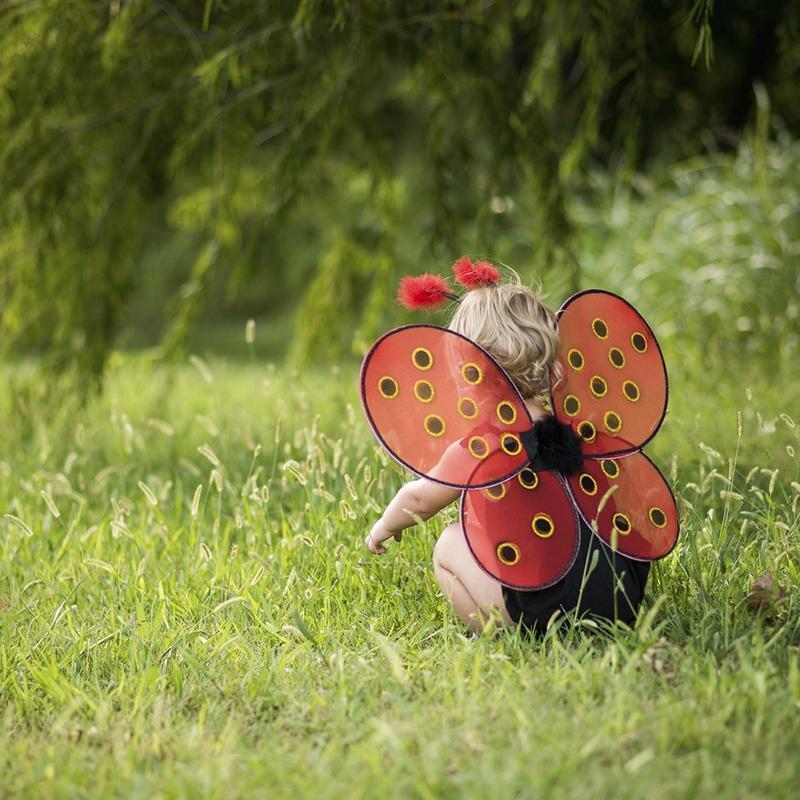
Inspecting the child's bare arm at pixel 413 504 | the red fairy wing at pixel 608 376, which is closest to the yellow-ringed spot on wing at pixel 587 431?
the red fairy wing at pixel 608 376

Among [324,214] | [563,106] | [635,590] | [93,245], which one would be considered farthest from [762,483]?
[324,214]

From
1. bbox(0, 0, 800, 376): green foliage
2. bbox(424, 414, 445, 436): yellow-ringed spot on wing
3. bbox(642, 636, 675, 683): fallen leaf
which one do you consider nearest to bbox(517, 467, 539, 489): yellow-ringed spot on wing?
bbox(424, 414, 445, 436): yellow-ringed spot on wing

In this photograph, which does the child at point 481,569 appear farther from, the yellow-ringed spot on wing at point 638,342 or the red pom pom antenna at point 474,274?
the yellow-ringed spot on wing at point 638,342

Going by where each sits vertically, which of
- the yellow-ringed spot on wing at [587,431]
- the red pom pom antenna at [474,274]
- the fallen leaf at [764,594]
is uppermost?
the red pom pom antenna at [474,274]

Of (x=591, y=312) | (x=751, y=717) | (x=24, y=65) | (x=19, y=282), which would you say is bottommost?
(x=751, y=717)

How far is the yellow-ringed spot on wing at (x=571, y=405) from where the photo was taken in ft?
8.63

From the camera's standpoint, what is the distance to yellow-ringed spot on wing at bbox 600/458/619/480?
8.70ft

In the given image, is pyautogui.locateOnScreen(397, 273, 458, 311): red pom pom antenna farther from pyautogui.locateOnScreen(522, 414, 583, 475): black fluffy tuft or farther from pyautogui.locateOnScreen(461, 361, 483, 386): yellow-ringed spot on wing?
pyautogui.locateOnScreen(522, 414, 583, 475): black fluffy tuft

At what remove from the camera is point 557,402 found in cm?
263

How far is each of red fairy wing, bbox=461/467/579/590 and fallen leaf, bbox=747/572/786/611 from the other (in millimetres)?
475

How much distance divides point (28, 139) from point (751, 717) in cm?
334

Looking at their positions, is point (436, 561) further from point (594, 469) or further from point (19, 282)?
point (19, 282)

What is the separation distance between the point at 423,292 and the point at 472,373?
244mm

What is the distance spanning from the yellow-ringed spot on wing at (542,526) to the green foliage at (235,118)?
191 centimetres
